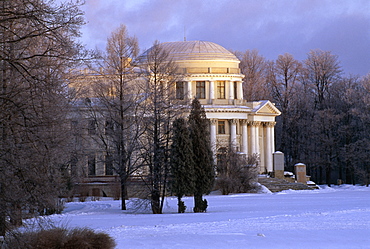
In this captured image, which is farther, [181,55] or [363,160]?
[181,55]

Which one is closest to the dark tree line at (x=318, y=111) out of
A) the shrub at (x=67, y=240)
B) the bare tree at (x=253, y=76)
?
the bare tree at (x=253, y=76)

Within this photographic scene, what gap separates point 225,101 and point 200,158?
35996 mm

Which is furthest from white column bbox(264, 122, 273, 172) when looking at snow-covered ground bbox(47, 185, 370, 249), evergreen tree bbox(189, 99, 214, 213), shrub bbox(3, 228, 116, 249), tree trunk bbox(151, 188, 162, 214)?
shrub bbox(3, 228, 116, 249)

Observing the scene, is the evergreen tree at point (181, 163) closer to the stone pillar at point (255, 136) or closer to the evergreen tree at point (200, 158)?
the evergreen tree at point (200, 158)

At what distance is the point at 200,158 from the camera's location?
3219cm

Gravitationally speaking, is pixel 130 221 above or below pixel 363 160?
below

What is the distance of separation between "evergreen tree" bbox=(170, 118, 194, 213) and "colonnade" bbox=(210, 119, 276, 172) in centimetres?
3527

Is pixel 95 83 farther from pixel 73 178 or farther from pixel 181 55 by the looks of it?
pixel 181 55

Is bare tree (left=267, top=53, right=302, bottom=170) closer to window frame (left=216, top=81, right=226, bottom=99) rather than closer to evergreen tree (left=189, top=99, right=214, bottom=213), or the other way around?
window frame (left=216, top=81, right=226, bottom=99)

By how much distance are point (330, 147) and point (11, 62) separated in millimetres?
Result: 58687

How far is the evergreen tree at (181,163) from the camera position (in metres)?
31.2

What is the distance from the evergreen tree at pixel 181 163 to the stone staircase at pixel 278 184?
22867mm

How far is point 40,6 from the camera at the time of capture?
13781mm

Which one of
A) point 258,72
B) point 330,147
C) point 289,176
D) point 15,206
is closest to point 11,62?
point 15,206
